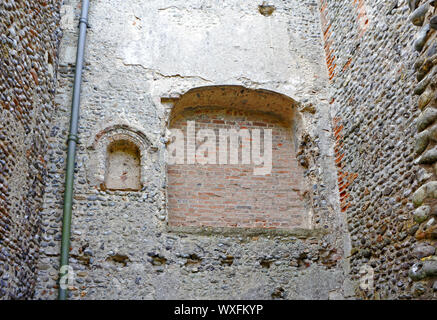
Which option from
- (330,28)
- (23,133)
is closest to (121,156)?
(23,133)

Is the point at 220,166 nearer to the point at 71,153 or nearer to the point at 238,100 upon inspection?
the point at 238,100

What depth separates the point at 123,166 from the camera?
6.46 m

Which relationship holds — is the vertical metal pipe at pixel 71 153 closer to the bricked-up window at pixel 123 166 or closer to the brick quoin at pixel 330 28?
the bricked-up window at pixel 123 166

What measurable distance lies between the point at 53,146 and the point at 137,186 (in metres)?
1.10

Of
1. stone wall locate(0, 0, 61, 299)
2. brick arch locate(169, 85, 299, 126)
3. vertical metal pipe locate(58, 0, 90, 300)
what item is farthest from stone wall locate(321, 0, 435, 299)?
stone wall locate(0, 0, 61, 299)

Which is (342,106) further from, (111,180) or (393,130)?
(111,180)

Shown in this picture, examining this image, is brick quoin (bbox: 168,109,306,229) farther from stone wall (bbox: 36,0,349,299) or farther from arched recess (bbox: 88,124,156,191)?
arched recess (bbox: 88,124,156,191)

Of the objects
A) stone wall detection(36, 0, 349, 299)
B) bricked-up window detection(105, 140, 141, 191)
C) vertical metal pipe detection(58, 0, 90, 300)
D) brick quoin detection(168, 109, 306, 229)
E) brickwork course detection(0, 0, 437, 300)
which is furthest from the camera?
brick quoin detection(168, 109, 306, 229)

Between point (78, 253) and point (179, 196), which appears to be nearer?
point (78, 253)

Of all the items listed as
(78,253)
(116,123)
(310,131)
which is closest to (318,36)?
(310,131)

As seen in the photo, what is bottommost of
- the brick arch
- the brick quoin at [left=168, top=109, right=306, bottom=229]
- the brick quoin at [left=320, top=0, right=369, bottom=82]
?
the brick quoin at [left=168, top=109, right=306, bottom=229]

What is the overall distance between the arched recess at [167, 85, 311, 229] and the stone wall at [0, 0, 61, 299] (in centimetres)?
163

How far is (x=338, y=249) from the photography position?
618cm

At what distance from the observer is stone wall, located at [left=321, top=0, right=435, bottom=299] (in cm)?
480
